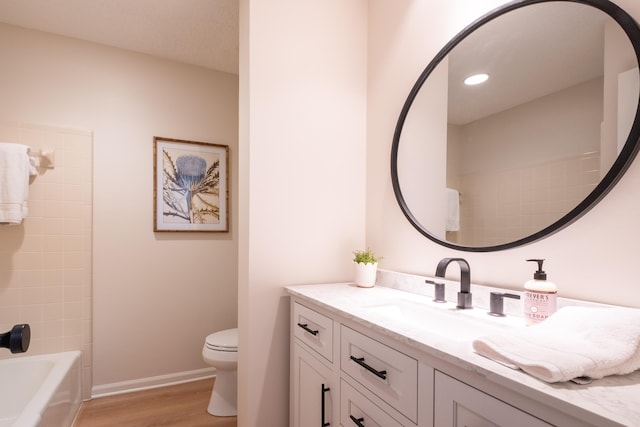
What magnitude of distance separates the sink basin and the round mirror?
0.28 metres

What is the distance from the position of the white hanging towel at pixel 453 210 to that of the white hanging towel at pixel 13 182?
7.94 feet

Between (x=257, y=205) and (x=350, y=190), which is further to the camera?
(x=350, y=190)

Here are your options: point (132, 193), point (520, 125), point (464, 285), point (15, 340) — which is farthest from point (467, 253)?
point (132, 193)

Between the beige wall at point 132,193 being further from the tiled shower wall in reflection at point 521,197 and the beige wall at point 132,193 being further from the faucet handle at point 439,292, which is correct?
the tiled shower wall in reflection at point 521,197

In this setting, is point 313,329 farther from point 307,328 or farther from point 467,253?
point 467,253

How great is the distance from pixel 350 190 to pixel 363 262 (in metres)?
0.43

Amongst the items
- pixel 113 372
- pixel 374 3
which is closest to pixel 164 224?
pixel 113 372

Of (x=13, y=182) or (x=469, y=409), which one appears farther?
(x=13, y=182)

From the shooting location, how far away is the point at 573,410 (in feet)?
1.73

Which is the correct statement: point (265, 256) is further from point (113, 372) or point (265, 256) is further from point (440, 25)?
point (113, 372)

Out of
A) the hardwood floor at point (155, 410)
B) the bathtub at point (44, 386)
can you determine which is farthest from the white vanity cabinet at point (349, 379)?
the bathtub at point (44, 386)

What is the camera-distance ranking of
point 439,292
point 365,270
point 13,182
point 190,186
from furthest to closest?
point 190,186 → point 13,182 → point 365,270 → point 439,292

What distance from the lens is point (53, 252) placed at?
2.30m

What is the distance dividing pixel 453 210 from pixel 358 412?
2.85ft
